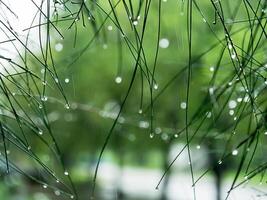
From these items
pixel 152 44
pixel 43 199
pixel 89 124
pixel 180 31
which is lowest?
pixel 43 199

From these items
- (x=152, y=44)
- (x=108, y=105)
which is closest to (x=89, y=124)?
(x=108, y=105)

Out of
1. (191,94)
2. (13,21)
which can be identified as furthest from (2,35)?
(191,94)

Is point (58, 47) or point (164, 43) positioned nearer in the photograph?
point (164, 43)

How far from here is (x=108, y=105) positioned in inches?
244

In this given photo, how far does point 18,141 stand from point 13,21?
5.2 inches

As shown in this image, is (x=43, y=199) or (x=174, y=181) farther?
(x=174, y=181)

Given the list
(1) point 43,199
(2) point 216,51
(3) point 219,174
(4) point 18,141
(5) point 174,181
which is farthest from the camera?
(5) point 174,181

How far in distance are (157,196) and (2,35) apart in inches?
285

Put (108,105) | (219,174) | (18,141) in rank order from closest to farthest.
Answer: (18,141), (108,105), (219,174)

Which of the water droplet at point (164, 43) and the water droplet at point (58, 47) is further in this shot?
the water droplet at point (58, 47)

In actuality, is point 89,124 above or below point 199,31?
above

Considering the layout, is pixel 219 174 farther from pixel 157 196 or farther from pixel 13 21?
pixel 13 21

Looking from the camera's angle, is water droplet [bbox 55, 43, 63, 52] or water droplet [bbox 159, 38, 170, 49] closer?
water droplet [bbox 159, 38, 170, 49]

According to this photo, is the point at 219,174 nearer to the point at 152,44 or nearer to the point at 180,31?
the point at 152,44
